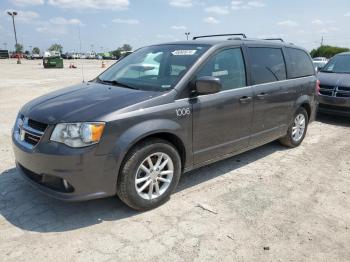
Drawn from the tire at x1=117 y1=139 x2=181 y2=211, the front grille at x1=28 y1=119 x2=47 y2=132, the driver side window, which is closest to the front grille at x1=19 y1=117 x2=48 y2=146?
the front grille at x1=28 y1=119 x2=47 y2=132

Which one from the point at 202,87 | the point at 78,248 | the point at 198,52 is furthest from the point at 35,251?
the point at 198,52

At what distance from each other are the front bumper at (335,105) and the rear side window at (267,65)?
3370mm

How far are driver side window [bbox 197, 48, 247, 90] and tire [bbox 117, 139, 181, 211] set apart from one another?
1.03m

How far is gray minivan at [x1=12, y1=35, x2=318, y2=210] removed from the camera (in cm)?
322

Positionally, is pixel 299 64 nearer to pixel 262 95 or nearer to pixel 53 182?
pixel 262 95

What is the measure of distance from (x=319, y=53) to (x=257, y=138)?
75.3 metres

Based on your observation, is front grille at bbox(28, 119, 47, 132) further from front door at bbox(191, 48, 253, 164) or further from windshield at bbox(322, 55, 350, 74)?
windshield at bbox(322, 55, 350, 74)

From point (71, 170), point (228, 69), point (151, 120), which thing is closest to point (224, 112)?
point (228, 69)

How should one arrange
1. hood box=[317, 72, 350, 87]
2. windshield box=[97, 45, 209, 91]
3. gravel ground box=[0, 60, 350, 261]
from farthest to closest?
1. hood box=[317, 72, 350, 87]
2. windshield box=[97, 45, 209, 91]
3. gravel ground box=[0, 60, 350, 261]

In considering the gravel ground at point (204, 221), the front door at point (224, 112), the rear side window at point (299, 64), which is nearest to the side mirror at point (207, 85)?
the front door at point (224, 112)

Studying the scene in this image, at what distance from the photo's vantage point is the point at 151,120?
11.5 ft

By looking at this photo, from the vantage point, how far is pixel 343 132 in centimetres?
735

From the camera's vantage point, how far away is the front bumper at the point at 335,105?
26.3 feet

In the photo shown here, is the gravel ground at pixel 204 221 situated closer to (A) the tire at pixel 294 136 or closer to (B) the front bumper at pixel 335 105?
(A) the tire at pixel 294 136
